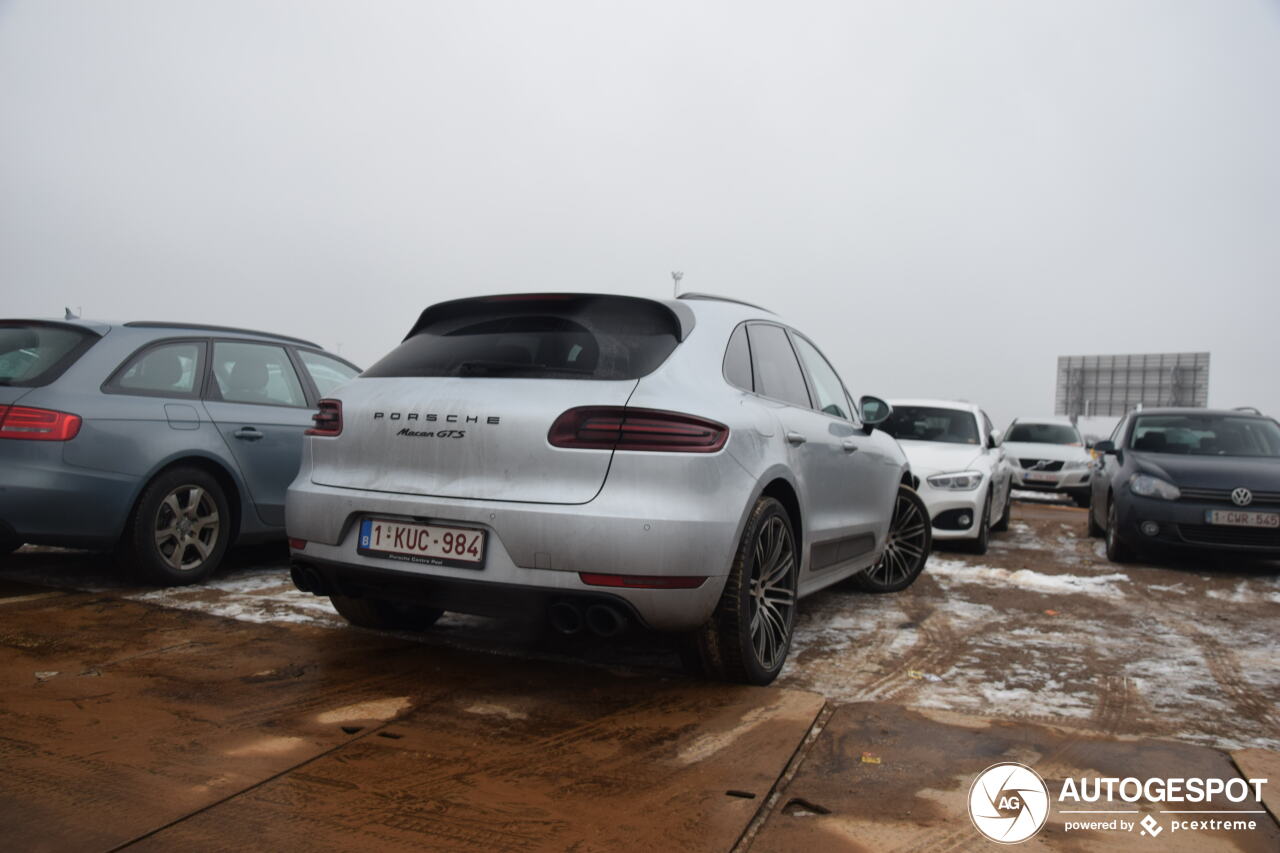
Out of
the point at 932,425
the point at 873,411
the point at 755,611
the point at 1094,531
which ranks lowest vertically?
the point at 1094,531

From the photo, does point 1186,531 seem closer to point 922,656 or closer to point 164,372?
point 922,656

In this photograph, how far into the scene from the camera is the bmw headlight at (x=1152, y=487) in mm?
8156

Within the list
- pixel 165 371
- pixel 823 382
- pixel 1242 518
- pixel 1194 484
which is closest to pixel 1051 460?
pixel 1194 484

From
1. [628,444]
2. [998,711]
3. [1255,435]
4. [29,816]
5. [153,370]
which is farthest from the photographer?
[1255,435]

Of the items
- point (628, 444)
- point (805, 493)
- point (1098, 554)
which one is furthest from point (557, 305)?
point (1098, 554)

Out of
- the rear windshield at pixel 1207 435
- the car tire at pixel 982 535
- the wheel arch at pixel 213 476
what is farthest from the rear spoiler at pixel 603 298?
the rear windshield at pixel 1207 435

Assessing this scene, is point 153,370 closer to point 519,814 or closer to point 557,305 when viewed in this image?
point 557,305

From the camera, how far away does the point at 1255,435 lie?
9055mm

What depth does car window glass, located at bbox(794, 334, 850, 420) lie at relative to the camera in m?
5.03

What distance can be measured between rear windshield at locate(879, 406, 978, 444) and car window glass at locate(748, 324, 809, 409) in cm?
548

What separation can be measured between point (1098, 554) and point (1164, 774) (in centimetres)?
688

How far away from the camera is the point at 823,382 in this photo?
5.27 metres

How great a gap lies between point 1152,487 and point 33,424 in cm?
845

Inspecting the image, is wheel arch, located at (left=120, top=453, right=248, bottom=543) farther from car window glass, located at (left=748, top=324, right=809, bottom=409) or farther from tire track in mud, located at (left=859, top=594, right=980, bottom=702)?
tire track in mud, located at (left=859, top=594, right=980, bottom=702)
